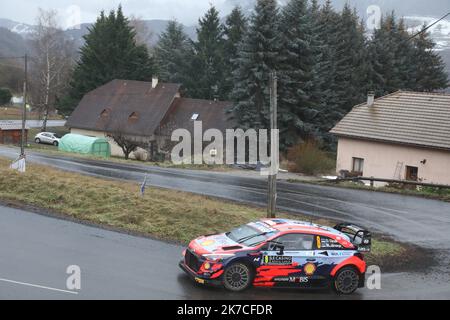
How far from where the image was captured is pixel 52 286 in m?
11.6

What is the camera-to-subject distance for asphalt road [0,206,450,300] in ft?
38.0

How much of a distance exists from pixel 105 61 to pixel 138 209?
50351 mm

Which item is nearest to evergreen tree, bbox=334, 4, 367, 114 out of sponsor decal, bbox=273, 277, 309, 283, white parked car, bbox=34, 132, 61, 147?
white parked car, bbox=34, 132, 61, 147

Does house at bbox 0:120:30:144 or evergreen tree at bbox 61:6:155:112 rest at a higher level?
evergreen tree at bbox 61:6:155:112

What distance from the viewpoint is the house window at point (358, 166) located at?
38.2m

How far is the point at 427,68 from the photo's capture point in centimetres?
6550

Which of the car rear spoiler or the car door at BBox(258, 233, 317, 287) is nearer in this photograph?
the car door at BBox(258, 233, 317, 287)

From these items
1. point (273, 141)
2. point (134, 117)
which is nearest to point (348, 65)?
point (134, 117)

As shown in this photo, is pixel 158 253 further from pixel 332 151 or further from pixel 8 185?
pixel 332 151

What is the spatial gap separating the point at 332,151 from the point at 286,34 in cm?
1095

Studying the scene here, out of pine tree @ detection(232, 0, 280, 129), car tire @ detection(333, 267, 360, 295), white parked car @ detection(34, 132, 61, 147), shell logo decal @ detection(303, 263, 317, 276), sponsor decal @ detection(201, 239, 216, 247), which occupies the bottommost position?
car tire @ detection(333, 267, 360, 295)

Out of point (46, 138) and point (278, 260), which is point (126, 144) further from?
point (278, 260)

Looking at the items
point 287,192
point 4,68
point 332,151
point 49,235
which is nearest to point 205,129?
point 332,151

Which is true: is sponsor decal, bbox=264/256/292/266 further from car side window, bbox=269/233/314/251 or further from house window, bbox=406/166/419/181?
house window, bbox=406/166/419/181
